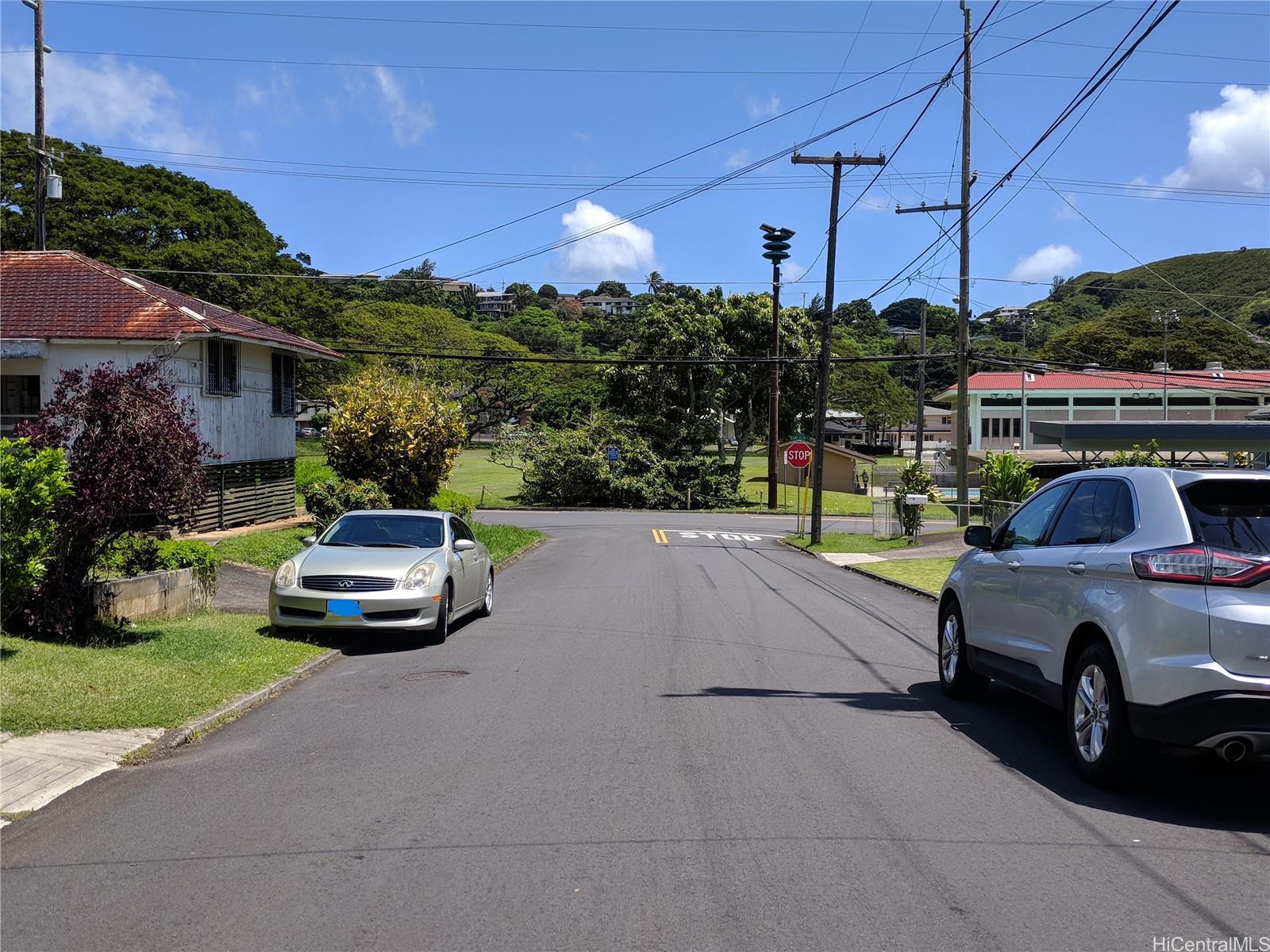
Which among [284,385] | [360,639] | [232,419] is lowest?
[360,639]

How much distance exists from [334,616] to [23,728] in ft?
13.8

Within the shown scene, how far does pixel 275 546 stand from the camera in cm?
2036

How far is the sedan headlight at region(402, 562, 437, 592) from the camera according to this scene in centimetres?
1151

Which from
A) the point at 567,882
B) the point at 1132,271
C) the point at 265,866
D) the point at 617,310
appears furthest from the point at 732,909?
the point at 617,310

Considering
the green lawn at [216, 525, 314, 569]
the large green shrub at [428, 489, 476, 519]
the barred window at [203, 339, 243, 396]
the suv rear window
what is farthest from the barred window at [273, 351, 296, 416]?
the suv rear window

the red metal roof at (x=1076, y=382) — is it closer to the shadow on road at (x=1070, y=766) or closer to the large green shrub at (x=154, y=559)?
the large green shrub at (x=154, y=559)

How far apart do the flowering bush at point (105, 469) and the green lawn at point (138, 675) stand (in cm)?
54

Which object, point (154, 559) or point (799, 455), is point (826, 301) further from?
point (154, 559)

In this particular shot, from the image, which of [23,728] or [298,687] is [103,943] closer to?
[23,728]

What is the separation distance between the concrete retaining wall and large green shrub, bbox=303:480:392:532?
7.88m

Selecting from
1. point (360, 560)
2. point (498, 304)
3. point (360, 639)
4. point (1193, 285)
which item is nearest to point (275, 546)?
point (360, 639)

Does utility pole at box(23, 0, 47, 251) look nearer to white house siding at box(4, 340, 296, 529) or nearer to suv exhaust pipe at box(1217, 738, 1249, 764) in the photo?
white house siding at box(4, 340, 296, 529)

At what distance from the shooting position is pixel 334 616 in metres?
11.3

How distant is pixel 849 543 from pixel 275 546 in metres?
16.9
